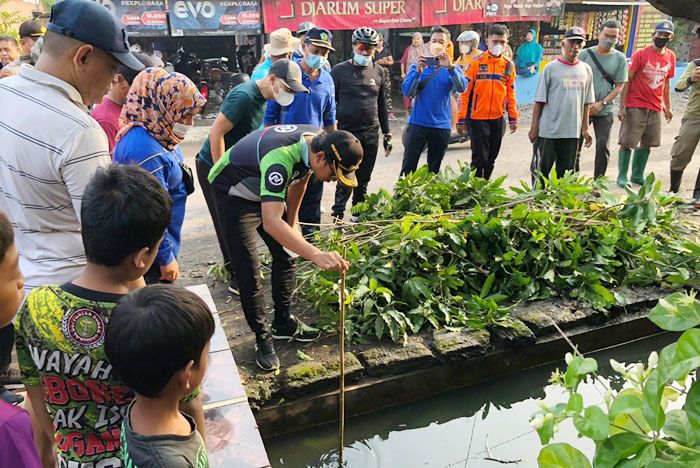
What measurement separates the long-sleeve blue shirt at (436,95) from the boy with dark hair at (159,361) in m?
5.04

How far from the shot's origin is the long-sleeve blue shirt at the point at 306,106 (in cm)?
514

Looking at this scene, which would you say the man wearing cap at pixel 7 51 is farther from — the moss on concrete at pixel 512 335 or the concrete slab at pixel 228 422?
the moss on concrete at pixel 512 335

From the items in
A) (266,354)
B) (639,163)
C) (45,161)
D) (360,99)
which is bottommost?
(639,163)

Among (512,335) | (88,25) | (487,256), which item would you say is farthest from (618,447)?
(487,256)

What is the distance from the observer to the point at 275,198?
3.03m

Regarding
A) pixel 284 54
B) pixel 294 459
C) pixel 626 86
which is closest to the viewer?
pixel 294 459

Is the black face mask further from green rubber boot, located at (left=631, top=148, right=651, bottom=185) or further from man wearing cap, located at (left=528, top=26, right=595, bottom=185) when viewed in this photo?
man wearing cap, located at (left=528, top=26, right=595, bottom=185)

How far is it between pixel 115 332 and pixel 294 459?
7.11ft

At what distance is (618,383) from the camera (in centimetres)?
401

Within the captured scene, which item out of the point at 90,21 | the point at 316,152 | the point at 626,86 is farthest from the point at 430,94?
the point at 90,21

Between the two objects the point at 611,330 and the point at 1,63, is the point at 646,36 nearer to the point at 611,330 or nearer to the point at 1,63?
the point at 611,330

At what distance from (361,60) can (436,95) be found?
0.92 metres

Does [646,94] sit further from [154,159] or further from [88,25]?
[88,25]

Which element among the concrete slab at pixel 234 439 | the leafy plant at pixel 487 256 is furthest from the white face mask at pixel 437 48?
the concrete slab at pixel 234 439
